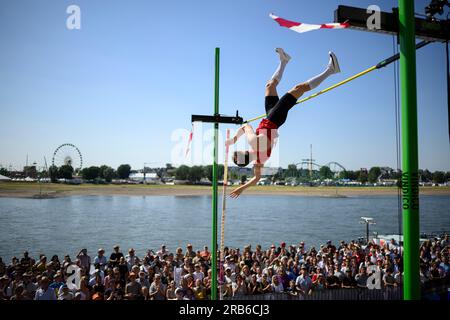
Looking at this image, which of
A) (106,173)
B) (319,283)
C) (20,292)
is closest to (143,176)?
(106,173)

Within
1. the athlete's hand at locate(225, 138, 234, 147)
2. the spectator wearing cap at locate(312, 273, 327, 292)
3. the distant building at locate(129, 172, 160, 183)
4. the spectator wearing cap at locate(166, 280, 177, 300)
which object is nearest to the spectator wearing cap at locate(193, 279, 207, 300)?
the spectator wearing cap at locate(166, 280, 177, 300)

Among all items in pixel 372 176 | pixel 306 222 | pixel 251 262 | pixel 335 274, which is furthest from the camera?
pixel 372 176

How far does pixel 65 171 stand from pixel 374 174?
104896 millimetres

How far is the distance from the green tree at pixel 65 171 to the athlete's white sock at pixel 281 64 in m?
85.4

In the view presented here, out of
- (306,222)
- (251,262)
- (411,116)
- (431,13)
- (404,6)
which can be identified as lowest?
(306,222)

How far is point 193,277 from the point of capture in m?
7.86

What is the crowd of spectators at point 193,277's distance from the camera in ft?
22.3

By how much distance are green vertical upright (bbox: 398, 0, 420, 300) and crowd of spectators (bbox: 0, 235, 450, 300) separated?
3.69 m

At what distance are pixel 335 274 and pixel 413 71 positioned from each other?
6.62m

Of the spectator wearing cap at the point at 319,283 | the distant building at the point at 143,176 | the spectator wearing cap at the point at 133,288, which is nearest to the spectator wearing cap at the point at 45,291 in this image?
the spectator wearing cap at the point at 133,288

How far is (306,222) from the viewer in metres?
37.2
